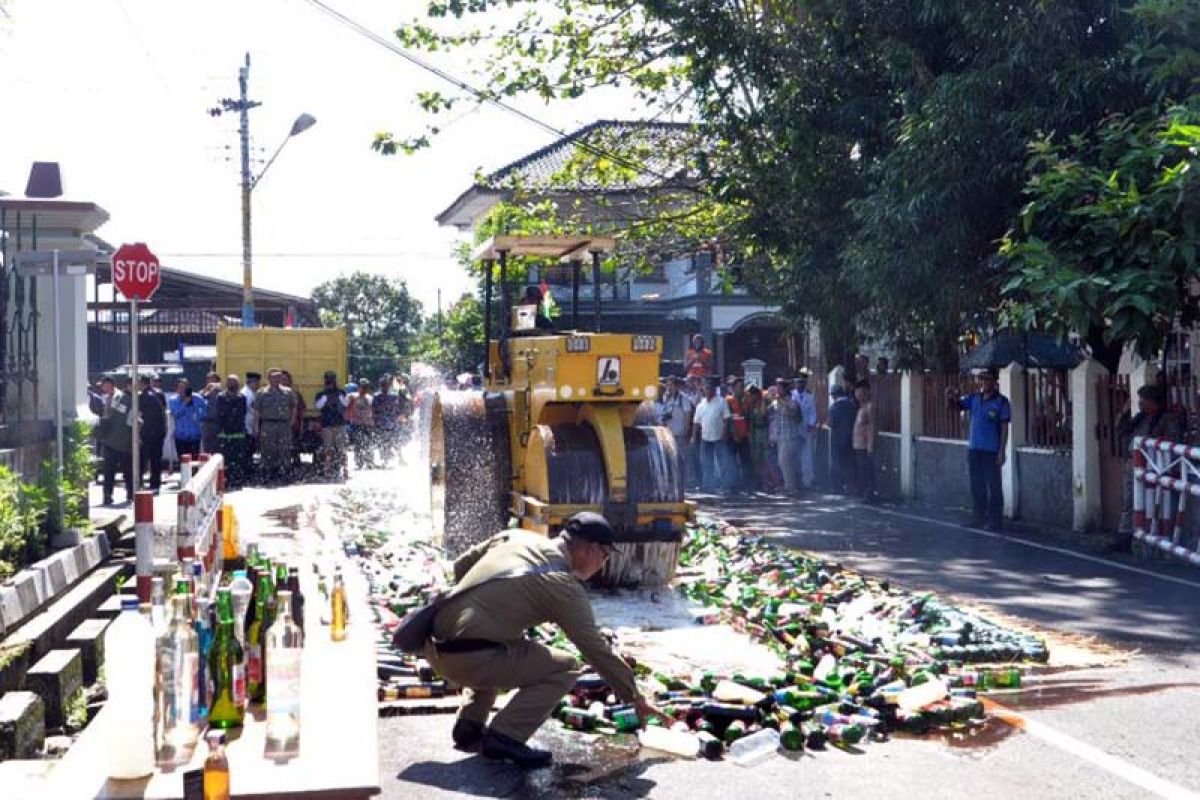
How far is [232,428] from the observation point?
75.3 ft

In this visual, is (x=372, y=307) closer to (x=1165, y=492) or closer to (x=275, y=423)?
(x=275, y=423)

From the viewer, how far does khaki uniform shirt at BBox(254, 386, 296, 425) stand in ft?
76.8

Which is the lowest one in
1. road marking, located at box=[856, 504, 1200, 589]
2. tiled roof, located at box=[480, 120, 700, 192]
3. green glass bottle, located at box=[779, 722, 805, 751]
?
green glass bottle, located at box=[779, 722, 805, 751]

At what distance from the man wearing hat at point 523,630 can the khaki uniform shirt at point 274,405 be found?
17.2 metres

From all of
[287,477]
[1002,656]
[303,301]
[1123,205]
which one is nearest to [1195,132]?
[1123,205]

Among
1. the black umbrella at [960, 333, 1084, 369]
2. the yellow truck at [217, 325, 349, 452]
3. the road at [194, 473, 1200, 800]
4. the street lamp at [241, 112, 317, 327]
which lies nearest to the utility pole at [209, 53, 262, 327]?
the street lamp at [241, 112, 317, 327]

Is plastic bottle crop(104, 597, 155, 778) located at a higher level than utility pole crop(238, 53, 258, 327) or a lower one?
lower

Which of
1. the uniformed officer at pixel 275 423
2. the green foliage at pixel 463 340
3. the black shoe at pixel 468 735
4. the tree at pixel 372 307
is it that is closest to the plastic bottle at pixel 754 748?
the black shoe at pixel 468 735

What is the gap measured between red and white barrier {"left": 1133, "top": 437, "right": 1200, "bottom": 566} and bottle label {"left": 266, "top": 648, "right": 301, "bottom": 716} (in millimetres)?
10734

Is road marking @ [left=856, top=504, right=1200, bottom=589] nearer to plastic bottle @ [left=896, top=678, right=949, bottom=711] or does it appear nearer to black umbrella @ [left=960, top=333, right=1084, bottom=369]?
black umbrella @ [left=960, top=333, right=1084, bottom=369]

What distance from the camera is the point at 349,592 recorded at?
20.1ft

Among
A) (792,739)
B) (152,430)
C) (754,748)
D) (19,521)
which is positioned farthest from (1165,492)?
(152,430)

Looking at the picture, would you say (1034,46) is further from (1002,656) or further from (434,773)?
(434,773)

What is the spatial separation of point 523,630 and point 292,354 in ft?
71.2
